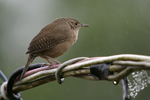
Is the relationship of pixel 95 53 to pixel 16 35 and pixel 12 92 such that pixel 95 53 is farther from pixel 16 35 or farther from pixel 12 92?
pixel 12 92

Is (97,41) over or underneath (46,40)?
underneath

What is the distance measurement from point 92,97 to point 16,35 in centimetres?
414

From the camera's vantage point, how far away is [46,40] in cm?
344

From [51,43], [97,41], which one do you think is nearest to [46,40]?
[51,43]

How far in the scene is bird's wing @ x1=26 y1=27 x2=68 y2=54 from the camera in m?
3.33

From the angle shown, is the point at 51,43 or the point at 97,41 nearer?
the point at 51,43

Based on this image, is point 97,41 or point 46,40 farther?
point 97,41

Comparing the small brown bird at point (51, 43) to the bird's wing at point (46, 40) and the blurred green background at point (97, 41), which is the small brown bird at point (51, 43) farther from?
the blurred green background at point (97, 41)

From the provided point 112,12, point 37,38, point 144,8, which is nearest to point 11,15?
point 112,12

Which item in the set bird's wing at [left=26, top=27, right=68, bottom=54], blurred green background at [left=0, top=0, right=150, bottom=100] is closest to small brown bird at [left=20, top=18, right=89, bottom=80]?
bird's wing at [left=26, top=27, right=68, bottom=54]

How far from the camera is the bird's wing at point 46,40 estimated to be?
3332 millimetres

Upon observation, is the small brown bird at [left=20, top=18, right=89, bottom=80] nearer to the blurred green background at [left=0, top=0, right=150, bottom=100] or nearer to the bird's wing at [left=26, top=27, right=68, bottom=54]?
the bird's wing at [left=26, top=27, right=68, bottom=54]

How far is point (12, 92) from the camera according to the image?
218cm

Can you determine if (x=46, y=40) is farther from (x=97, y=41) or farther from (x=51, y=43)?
(x=97, y=41)
